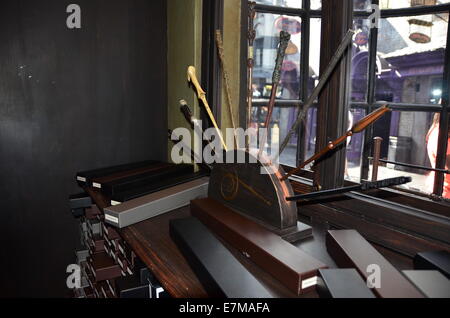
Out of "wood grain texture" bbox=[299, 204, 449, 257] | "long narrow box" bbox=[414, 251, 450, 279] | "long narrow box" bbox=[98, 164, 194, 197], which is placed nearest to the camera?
"long narrow box" bbox=[414, 251, 450, 279]

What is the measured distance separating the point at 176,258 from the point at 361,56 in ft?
7.52

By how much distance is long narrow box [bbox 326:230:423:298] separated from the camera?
766mm

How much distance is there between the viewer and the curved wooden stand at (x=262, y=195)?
1.16m

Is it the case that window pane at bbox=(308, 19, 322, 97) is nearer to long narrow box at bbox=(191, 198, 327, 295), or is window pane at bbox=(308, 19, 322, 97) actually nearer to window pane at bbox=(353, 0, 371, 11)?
window pane at bbox=(353, 0, 371, 11)

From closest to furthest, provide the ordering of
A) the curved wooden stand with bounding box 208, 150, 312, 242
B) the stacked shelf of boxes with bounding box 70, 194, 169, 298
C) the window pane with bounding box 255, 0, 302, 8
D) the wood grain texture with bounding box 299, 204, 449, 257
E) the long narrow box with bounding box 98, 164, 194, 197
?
the wood grain texture with bounding box 299, 204, 449, 257
the curved wooden stand with bounding box 208, 150, 312, 242
the stacked shelf of boxes with bounding box 70, 194, 169, 298
the long narrow box with bounding box 98, 164, 194, 197
the window pane with bounding box 255, 0, 302, 8

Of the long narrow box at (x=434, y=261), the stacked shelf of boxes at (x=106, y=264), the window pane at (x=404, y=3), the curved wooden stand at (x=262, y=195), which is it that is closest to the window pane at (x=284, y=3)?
the window pane at (x=404, y=3)

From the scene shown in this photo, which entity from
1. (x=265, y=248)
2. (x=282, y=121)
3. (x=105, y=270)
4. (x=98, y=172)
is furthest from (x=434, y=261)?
(x=282, y=121)

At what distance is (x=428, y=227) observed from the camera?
3.44 ft

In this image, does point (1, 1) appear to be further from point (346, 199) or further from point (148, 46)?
point (346, 199)

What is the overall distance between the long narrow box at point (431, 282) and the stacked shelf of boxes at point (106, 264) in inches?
31.6

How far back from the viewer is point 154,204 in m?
1.45

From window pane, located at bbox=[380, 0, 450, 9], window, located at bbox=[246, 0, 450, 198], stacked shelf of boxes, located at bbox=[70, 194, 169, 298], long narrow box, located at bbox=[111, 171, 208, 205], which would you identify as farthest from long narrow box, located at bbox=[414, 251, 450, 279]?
window pane, located at bbox=[380, 0, 450, 9]

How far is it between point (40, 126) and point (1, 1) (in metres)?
0.65

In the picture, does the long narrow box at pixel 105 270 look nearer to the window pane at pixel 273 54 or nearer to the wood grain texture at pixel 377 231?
the wood grain texture at pixel 377 231
